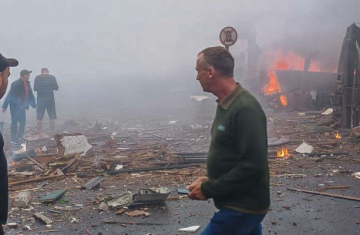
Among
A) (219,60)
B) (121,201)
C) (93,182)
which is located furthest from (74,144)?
(219,60)

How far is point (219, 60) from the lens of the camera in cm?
291

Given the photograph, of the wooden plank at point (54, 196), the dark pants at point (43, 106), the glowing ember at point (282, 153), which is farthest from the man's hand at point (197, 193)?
the dark pants at point (43, 106)

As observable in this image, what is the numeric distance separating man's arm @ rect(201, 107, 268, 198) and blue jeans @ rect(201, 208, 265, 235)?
6.6 inches

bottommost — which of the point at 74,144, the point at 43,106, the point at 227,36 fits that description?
the point at 74,144

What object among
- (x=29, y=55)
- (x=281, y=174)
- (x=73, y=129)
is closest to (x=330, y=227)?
(x=281, y=174)

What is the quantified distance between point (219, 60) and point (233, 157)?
68 cm

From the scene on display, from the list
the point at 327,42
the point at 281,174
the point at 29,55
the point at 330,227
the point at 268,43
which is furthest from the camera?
the point at 29,55

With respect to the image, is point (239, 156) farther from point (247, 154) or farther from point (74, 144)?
point (74, 144)

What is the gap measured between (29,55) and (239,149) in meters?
39.5

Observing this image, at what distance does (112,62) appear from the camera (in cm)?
5644

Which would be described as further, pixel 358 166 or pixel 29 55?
pixel 29 55

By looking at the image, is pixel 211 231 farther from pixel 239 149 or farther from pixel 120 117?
pixel 120 117

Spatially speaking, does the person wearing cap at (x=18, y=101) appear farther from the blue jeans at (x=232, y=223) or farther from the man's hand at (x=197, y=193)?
the blue jeans at (x=232, y=223)

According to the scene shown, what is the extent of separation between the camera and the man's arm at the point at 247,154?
268 cm
